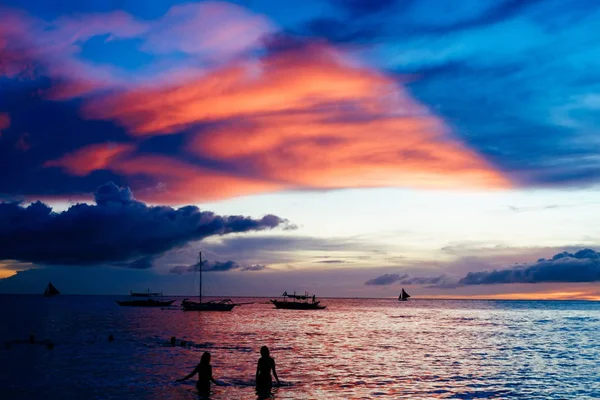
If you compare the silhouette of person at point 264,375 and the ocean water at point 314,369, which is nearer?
the silhouette of person at point 264,375

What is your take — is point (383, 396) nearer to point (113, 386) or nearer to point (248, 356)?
point (113, 386)

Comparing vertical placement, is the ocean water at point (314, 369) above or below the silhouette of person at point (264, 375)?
below

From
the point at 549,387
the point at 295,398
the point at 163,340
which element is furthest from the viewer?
the point at 163,340

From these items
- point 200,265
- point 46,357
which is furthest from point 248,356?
point 200,265

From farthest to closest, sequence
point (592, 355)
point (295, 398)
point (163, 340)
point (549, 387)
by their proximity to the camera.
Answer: point (163, 340)
point (592, 355)
point (549, 387)
point (295, 398)

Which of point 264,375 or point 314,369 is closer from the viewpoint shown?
point 264,375

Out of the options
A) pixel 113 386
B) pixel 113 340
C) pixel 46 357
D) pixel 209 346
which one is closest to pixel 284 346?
pixel 209 346

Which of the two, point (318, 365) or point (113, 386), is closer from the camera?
point (113, 386)

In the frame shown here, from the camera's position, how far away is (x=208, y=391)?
33.5 m

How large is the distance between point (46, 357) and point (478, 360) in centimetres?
4100

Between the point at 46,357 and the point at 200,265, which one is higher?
the point at 200,265

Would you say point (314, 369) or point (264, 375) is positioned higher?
point (264, 375)

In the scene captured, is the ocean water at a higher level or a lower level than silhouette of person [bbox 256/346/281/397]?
lower

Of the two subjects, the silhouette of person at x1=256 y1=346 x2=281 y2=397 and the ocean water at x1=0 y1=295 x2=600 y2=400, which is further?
the ocean water at x1=0 y1=295 x2=600 y2=400
